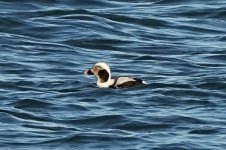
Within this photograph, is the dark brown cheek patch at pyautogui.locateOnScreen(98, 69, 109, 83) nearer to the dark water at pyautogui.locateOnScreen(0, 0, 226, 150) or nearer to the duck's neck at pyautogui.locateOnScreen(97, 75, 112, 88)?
the duck's neck at pyautogui.locateOnScreen(97, 75, 112, 88)

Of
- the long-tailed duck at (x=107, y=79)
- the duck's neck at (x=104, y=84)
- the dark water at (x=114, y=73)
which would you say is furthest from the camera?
the duck's neck at (x=104, y=84)

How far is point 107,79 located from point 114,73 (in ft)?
5.10

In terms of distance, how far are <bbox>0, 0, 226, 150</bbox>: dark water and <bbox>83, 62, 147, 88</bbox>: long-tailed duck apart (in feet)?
0.41

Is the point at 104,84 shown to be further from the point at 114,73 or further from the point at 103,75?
the point at 114,73

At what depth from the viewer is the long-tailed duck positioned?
70.4 feet

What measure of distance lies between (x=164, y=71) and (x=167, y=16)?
20.2ft

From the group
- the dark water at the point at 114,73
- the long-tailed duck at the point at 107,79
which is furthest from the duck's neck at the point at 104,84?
the dark water at the point at 114,73

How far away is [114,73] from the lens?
930 inches

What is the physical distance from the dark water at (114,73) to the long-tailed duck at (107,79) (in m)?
0.13

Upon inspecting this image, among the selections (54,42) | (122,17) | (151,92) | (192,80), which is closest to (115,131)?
(151,92)

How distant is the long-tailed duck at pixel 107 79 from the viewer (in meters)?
21.4

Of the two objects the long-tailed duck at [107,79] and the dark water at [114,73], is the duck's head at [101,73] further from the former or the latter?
the dark water at [114,73]

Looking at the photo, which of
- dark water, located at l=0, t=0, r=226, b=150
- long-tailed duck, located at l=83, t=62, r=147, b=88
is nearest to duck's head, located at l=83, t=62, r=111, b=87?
long-tailed duck, located at l=83, t=62, r=147, b=88

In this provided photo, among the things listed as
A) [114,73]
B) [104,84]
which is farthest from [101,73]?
[114,73]
